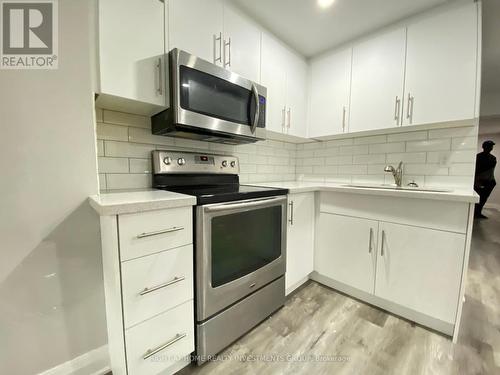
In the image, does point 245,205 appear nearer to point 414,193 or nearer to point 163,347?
point 163,347

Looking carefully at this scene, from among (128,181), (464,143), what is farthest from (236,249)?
(464,143)

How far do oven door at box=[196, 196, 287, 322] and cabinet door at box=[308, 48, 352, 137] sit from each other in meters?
1.05

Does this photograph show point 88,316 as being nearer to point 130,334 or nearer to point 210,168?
point 130,334

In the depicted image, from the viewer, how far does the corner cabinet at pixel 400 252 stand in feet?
4.18

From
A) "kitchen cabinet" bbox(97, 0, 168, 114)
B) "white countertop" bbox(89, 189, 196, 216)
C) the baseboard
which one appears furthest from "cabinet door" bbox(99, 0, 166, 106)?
the baseboard

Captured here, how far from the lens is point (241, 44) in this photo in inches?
60.1

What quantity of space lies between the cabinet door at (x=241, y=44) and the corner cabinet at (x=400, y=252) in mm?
1213

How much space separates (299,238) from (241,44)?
1568 millimetres

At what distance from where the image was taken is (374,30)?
176cm

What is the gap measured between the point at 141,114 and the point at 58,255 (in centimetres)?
90

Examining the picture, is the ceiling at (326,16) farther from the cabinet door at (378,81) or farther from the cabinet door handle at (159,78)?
the cabinet door handle at (159,78)

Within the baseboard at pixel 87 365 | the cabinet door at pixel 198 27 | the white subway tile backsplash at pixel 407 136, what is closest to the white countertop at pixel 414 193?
the white subway tile backsplash at pixel 407 136

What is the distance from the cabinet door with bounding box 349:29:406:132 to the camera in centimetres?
166

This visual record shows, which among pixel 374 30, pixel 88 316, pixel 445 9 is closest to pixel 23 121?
pixel 88 316
